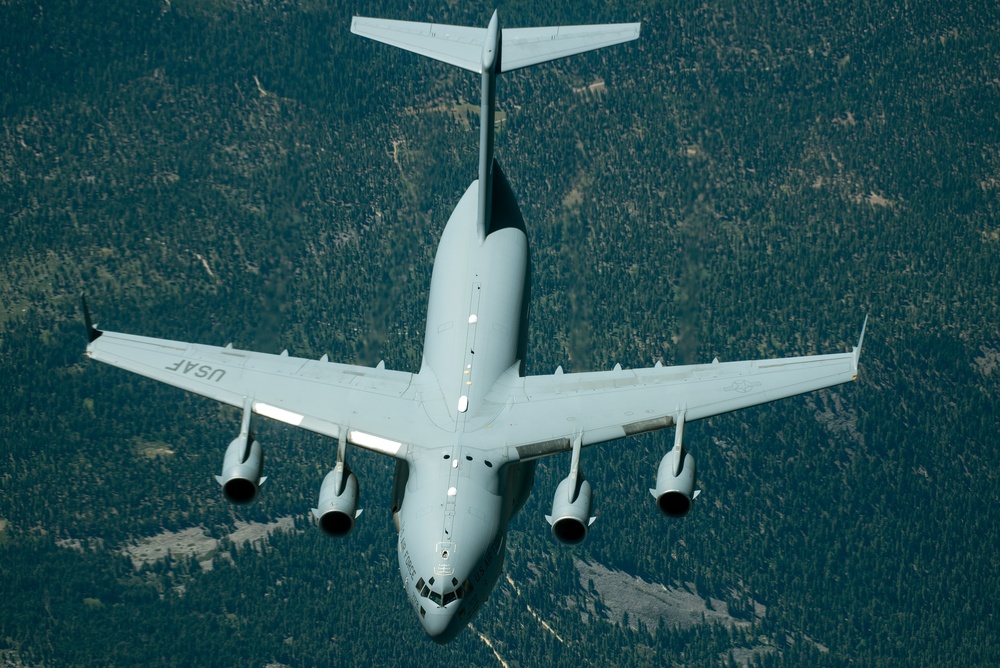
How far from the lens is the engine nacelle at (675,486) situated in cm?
7050

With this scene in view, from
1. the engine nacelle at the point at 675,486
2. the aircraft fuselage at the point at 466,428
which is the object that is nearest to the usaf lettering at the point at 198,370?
the aircraft fuselage at the point at 466,428

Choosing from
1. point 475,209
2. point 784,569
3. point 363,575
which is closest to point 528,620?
point 363,575

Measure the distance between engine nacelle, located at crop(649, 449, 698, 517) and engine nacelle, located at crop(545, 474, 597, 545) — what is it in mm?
2882

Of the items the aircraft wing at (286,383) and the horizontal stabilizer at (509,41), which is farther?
the horizontal stabilizer at (509,41)

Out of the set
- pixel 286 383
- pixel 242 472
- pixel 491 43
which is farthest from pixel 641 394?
pixel 242 472

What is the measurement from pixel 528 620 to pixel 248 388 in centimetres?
10019

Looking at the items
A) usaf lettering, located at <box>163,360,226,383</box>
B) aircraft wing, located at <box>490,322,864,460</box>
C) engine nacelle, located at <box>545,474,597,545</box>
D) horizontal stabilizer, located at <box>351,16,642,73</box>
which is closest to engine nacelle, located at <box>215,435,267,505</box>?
usaf lettering, located at <box>163,360,226,383</box>

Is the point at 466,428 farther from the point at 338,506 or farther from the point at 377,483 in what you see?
the point at 377,483

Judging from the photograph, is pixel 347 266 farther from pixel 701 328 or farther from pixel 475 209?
pixel 475 209

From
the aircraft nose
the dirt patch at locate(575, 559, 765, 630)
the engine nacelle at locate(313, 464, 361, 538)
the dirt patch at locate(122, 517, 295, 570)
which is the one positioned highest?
the engine nacelle at locate(313, 464, 361, 538)

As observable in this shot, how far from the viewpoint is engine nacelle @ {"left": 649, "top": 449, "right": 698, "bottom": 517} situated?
231 feet

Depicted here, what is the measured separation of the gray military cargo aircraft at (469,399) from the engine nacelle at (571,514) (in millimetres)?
72

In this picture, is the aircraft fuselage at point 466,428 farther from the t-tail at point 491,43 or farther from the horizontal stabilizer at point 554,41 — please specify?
the horizontal stabilizer at point 554,41

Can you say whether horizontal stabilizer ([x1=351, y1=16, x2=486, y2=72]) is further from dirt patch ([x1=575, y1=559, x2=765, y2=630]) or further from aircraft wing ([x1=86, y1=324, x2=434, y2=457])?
dirt patch ([x1=575, y1=559, x2=765, y2=630])
